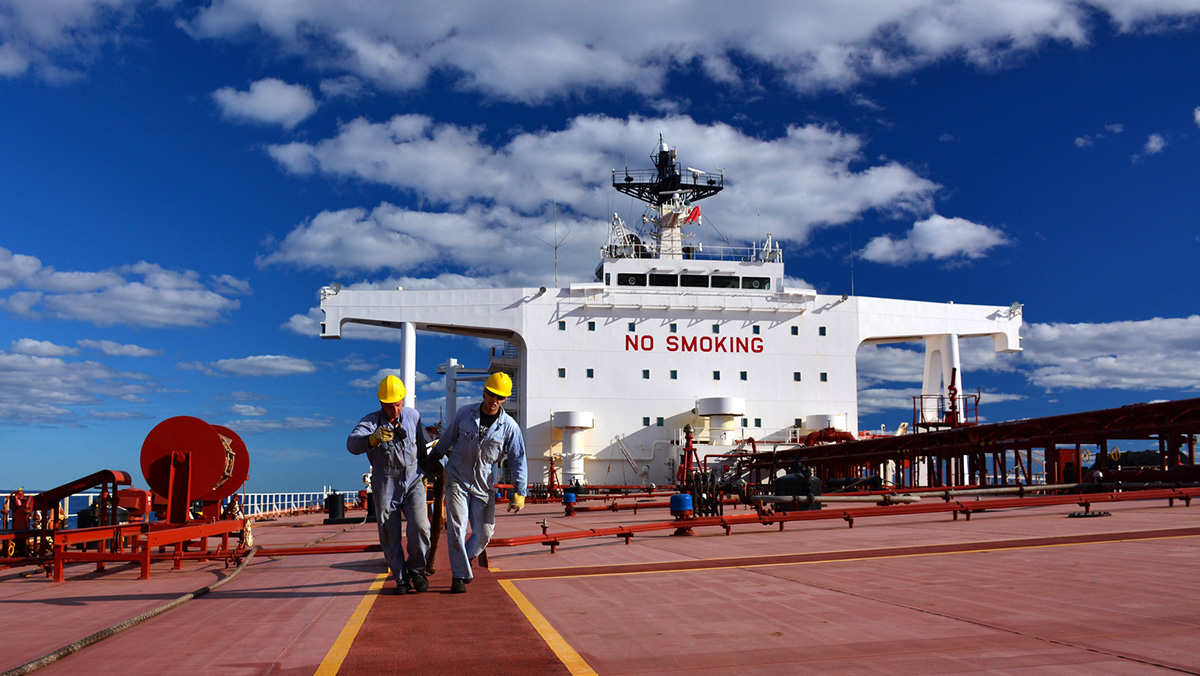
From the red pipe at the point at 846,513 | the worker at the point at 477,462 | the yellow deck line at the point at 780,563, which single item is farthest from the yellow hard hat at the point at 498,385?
the red pipe at the point at 846,513

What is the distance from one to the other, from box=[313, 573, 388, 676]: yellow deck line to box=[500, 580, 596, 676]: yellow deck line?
1.00 metres

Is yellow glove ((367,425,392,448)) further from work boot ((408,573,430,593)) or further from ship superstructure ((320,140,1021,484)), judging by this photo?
ship superstructure ((320,140,1021,484))

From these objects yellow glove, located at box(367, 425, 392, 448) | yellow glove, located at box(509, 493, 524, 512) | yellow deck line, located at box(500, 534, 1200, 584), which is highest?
yellow glove, located at box(367, 425, 392, 448)

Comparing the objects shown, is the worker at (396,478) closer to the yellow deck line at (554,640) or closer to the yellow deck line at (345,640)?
the yellow deck line at (345,640)

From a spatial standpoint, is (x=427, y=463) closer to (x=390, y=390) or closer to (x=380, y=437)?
(x=380, y=437)

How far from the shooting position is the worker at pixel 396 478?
19.5 feet

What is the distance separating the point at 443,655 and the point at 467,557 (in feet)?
7.31

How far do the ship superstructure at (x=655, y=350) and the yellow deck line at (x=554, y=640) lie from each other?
2421cm

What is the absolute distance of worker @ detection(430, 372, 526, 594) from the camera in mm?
6004

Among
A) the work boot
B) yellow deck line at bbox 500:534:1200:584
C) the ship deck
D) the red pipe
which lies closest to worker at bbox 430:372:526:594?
the work boot

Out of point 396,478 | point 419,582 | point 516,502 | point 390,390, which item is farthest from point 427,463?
point 419,582

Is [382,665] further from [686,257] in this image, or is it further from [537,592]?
[686,257]

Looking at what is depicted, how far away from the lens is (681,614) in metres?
4.80

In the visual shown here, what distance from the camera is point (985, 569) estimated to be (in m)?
6.16
